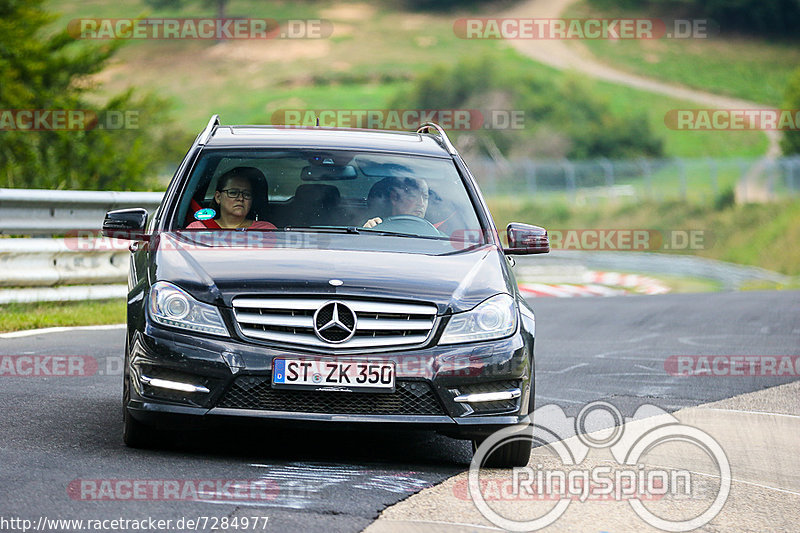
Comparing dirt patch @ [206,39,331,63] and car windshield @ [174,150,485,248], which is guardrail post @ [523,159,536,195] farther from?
dirt patch @ [206,39,331,63]

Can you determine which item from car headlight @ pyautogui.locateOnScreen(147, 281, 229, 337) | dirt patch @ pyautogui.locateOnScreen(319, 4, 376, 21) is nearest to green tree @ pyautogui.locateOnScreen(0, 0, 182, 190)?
car headlight @ pyautogui.locateOnScreen(147, 281, 229, 337)

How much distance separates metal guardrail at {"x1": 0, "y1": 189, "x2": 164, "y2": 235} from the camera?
477 inches

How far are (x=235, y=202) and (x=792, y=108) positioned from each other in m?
81.4

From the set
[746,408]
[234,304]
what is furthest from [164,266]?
[746,408]

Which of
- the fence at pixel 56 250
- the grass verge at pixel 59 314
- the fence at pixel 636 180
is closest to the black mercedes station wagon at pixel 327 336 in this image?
the grass verge at pixel 59 314

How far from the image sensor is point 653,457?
6879mm

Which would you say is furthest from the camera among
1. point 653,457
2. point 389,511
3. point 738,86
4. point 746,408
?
point 738,86

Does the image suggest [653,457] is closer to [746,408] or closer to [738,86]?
[746,408]

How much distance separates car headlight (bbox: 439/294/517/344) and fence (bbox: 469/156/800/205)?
4022 centimetres

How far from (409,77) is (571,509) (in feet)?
345

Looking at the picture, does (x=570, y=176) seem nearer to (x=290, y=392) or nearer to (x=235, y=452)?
(x=235, y=452)

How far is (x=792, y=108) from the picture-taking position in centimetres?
8406

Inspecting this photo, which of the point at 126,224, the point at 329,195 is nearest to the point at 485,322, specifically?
the point at 329,195

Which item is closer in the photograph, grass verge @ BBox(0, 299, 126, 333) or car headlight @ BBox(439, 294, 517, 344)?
car headlight @ BBox(439, 294, 517, 344)
